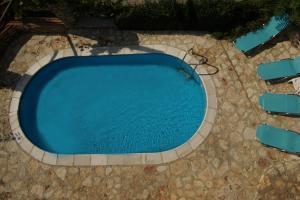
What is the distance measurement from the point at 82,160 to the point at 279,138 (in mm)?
7887

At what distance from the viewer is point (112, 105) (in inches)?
723

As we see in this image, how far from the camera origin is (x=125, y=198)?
634 inches

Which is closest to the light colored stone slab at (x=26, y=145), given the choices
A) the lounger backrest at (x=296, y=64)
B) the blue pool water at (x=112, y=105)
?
the blue pool water at (x=112, y=105)

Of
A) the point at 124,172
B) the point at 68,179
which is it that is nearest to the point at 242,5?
the point at 124,172

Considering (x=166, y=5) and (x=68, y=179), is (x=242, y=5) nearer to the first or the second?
(x=166, y=5)

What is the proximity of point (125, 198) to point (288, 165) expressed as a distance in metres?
6.36

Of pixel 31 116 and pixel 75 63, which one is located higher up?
pixel 75 63

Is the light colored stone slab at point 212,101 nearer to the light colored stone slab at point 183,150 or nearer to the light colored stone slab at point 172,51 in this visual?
the light colored stone slab at point 183,150

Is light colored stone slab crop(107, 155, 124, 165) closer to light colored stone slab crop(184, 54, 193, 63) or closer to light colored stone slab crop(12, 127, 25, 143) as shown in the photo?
light colored stone slab crop(12, 127, 25, 143)

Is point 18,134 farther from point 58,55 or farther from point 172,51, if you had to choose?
point 172,51

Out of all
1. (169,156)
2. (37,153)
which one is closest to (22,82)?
(37,153)

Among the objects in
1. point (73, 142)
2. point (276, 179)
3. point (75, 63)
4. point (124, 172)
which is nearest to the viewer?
point (276, 179)

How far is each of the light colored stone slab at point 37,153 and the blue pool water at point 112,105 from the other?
414 mm

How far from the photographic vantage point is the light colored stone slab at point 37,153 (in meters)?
16.9
